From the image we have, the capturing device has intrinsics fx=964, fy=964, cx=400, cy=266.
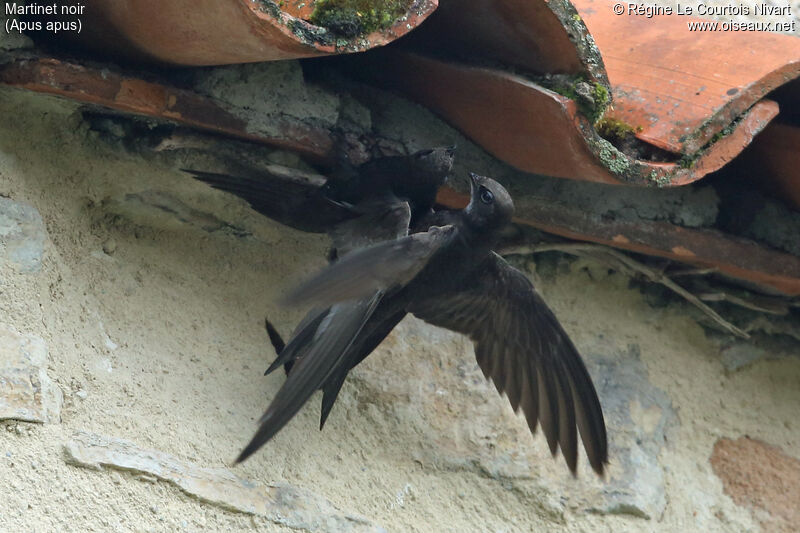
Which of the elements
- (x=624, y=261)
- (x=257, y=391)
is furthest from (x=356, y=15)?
(x=624, y=261)

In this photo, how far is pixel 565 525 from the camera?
207 cm

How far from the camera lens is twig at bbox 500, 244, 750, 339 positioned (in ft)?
7.30

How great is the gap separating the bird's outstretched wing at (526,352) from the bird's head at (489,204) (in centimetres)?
21

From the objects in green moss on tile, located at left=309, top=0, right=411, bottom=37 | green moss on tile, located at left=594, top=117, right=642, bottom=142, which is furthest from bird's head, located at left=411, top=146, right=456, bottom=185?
green moss on tile, located at left=309, top=0, right=411, bottom=37

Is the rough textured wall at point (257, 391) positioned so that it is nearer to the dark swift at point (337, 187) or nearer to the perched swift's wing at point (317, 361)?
the dark swift at point (337, 187)

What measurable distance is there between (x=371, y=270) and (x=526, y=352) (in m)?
0.68

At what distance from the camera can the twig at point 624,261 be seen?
222 cm

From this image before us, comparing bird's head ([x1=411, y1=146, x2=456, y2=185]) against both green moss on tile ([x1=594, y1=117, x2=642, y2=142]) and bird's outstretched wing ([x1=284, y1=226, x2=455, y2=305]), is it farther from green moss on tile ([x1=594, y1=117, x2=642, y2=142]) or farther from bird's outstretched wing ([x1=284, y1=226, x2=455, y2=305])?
green moss on tile ([x1=594, y1=117, x2=642, y2=142])

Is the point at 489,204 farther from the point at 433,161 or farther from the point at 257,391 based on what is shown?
the point at 257,391

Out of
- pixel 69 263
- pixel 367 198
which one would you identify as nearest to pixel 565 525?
pixel 367 198

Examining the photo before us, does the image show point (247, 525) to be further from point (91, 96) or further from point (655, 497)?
point (655, 497)

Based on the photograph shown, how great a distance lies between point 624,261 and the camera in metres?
2.27

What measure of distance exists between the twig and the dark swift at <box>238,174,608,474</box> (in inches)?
3.1

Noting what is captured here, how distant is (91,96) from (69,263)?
0.32 meters
